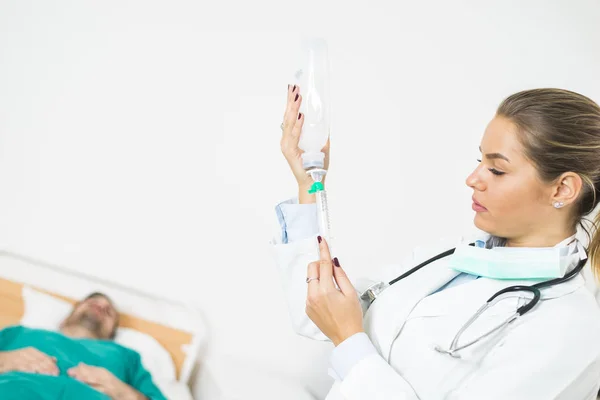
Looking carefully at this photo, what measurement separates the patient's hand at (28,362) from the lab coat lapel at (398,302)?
3.09 feet

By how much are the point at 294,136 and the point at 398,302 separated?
40 cm

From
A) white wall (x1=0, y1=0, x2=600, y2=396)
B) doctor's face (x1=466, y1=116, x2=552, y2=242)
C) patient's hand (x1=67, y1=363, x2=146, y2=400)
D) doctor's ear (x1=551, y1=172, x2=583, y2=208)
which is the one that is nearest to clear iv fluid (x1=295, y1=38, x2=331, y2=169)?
doctor's face (x1=466, y1=116, x2=552, y2=242)

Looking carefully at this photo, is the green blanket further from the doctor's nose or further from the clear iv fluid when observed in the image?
the doctor's nose

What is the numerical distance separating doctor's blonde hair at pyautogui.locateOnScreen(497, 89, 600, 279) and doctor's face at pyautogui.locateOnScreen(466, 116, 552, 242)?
0.02 m

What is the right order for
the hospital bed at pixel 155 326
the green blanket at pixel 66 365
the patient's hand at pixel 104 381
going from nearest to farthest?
the green blanket at pixel 66 365 < the patient's hand at pixel 104 381 < the hospital bed at pixel 155 326

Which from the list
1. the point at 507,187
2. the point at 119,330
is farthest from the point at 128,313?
the point at 507,187

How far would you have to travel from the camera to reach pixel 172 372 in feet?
5.84

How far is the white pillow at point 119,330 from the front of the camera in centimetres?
165

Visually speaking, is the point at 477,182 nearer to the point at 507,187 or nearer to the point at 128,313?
the point at 507,187

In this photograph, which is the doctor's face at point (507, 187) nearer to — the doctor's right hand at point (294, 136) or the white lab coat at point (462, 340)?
the white lab coat at point (462, 340)

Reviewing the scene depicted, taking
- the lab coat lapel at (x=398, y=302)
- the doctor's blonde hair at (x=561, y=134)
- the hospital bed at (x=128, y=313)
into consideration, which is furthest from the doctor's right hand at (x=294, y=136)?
the hospital bed at (x=128, y=313)

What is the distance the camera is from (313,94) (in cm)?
113

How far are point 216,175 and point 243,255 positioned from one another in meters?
0.29

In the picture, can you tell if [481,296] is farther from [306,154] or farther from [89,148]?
[89,148]
